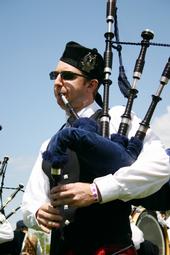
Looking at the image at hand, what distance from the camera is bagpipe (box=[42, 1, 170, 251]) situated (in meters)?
2.30

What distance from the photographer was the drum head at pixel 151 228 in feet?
22.8

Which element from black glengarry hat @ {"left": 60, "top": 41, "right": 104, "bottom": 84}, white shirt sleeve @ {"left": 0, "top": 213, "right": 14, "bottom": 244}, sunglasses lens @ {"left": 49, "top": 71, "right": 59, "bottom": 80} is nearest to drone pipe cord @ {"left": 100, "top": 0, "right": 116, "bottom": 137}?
black glengarry hat @ {"left": 60, "top": 41, "right": 104, "bottom": 84}

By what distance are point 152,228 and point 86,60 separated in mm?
4788

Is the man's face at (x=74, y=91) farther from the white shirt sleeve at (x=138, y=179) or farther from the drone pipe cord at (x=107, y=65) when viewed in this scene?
the white shirt sleeve at (x=138, y=179)

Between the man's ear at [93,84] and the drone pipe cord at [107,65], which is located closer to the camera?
the drone pipe cord at [107,65]

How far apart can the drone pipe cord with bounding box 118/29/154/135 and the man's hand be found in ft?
1.84

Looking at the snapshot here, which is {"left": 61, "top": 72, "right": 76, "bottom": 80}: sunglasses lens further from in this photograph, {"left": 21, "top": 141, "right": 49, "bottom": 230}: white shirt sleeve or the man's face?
{"left": 21, "top": 141, "right": 49, "bottom": 230}: white shirt sleeve

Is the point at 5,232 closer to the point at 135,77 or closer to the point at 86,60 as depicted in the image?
the point at 86,60

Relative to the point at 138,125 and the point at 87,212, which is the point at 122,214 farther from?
the point at 138,125

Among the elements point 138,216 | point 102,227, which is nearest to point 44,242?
point 138,216

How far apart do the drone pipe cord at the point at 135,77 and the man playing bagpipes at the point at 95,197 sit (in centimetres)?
11

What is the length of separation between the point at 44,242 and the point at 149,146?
440cm

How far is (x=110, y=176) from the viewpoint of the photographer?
Result: 229 centimetres

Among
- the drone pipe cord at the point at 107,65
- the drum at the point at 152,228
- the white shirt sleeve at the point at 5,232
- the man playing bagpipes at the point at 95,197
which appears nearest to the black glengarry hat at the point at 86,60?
the drone pipe cord at the point at 107,65
